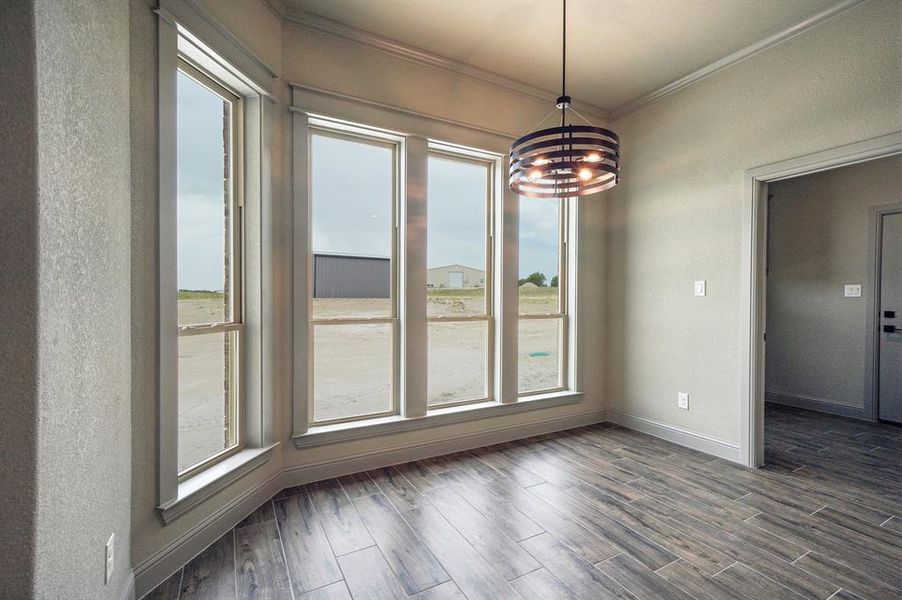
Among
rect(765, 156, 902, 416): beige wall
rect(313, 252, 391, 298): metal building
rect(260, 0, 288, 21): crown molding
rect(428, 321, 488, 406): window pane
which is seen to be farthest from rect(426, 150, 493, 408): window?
rect(765, 156, 902, 416): beige wall

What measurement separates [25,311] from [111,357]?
57cm

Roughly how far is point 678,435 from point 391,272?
2841 millimetres

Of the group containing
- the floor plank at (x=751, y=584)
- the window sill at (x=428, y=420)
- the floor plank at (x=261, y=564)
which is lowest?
the floor plank at (x=261, y=564)


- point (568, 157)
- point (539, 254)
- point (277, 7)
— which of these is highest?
point (277, 7)

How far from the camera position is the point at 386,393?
10.6 feet

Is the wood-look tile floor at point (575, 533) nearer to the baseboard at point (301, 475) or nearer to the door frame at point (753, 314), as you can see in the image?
the baseboard at point (301, 475)

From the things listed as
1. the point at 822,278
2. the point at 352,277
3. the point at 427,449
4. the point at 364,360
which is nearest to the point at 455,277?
the point at 352,277

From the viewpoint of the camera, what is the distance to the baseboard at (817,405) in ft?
14.1

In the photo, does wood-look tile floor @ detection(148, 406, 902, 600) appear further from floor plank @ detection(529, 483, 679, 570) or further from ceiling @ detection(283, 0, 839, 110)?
ceiling @ detection(283, 0, 839, 110)

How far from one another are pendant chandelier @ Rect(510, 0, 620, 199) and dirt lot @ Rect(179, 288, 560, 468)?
148cm

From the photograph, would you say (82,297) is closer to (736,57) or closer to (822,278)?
(736,57)

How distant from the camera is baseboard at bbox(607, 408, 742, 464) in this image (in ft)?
10.7

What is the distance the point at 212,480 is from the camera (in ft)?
7.03

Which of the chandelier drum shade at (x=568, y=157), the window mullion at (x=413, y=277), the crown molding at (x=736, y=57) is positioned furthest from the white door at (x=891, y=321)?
the window mullion at (x=413, y=277)
